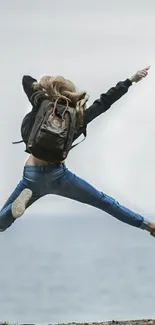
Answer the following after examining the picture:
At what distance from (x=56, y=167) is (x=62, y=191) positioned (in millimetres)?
382

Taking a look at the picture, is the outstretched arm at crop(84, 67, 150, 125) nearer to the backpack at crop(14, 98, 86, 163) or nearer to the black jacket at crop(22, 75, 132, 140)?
the black jacket at crop(22, 75, 132, 140)

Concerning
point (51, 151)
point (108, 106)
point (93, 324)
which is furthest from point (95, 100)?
point (93, 324)

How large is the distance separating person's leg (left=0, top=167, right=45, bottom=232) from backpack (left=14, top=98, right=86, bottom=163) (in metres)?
0.35

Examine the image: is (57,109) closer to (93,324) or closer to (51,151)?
(51,151)

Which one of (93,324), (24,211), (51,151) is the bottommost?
(93,324)

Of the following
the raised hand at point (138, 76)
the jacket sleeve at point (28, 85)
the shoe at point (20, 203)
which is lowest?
the shoe at point (20, 203)

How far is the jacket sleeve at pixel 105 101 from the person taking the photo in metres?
13.6

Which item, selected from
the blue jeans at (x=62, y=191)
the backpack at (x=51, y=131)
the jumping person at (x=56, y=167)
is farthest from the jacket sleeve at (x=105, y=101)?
the blue jeans at (x=62, y=191)

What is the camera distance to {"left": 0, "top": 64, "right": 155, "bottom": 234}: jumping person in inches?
530

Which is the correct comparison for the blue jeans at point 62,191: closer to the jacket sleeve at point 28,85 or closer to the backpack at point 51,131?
the backpack at point 51,131

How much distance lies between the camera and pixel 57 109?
13328mm

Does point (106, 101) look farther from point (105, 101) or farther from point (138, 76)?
point (138, 76)

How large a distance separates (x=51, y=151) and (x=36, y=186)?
65 centimetres

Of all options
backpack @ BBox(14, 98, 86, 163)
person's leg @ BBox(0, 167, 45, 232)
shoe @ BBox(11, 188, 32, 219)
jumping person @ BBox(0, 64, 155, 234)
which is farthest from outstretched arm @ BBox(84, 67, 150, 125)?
shoe @ BBox(11, 188, 32, 219)
